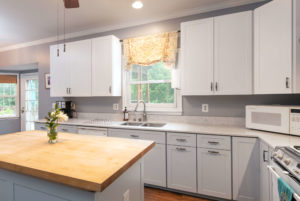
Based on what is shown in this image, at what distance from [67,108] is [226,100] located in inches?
120

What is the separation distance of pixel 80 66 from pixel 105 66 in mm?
557

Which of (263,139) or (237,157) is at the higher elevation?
(263,139)

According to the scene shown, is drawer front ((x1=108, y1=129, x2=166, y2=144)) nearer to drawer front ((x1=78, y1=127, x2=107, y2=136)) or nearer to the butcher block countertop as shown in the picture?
drawer front ((x1=78, y1=127, x2=107, y2=136))

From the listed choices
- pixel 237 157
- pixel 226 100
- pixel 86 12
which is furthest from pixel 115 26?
pixel 237 157

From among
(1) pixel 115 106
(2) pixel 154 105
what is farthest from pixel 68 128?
(2) pixel 154 105

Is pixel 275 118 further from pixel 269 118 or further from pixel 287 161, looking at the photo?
pixel 287 161

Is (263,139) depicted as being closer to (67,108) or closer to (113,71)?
(113,71)

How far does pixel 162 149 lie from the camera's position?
225 centimetres

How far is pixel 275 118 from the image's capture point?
1855 mm

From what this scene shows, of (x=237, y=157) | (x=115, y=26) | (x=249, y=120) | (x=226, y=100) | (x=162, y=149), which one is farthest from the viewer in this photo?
(x=115, y=26)

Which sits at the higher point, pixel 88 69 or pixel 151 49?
pixel 151 49

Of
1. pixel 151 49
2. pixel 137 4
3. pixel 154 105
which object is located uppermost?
pixel 137 4

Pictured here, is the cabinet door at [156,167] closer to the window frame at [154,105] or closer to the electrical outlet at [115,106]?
the window frame at [154,105]

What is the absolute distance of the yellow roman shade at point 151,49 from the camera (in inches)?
107
